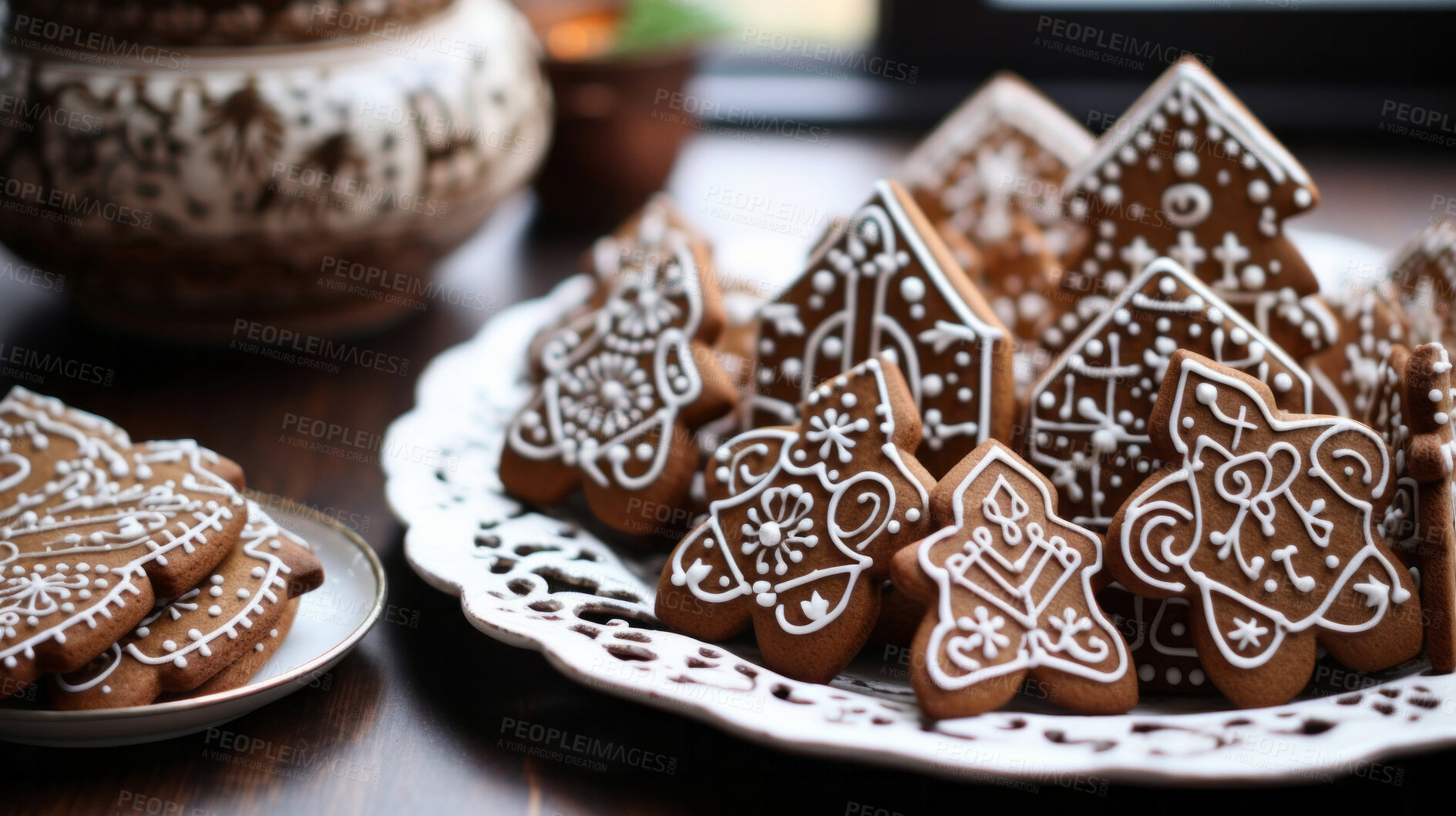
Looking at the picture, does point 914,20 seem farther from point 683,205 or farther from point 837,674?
point 837,674

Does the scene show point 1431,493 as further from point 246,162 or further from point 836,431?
point 246,162

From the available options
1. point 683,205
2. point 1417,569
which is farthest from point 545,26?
point 1417,569

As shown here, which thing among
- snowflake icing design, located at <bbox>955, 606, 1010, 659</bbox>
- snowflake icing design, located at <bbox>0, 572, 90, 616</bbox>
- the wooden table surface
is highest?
snowflake icing design, located at <bbox>955, 606, 1010, 659</bbox>

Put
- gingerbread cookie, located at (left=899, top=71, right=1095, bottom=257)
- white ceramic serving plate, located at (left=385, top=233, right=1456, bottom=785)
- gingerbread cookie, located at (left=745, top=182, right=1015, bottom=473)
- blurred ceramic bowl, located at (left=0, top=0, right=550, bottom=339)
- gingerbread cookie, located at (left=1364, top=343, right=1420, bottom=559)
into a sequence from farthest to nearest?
gingerbread cookie, located at (left=899, top=71, right=1095, bottom=257) → blurred ceramic bowl, located at (left=0, top=0, right=550, bottom=339) → gingerbread cookie, located at (left=745, top=182, right=1015, bottom=473) → gingerbread cookie, located at (left=1364, top=343, right=1420, bottom=559) → white ceramic serving plate, located at (left=385, top=233, right=1456, bottom=785)

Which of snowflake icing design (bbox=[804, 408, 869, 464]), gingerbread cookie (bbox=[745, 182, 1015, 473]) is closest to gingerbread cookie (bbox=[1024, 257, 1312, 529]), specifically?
gingerbread cookie (bbox=[745, 182, 1015, 473])

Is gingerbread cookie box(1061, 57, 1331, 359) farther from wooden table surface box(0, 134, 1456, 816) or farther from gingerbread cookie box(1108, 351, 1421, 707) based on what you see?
wooden table surface box(0, 134, 1456, 816)

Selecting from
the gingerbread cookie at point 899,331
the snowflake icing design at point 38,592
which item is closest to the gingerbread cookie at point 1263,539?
the gingerbread cookie at point 899,331

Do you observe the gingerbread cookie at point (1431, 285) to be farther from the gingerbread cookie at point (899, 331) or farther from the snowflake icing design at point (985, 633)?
the snowflake icing design at point (985, 633)
